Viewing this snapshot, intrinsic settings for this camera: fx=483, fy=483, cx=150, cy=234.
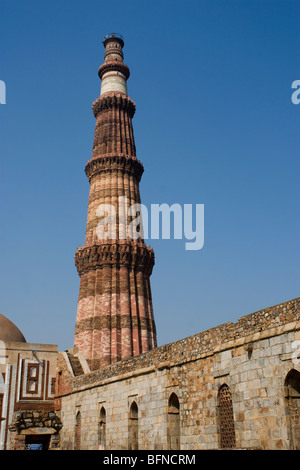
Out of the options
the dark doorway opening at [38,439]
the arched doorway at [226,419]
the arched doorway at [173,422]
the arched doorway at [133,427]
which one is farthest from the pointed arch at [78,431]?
the arched doorway at [226,419]

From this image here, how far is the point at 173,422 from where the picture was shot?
1221cm

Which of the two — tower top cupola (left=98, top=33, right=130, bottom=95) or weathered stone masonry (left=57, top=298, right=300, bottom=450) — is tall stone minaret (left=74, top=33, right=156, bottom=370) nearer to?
tower top cupola (left=98, top=33, right=130, bottom=95)

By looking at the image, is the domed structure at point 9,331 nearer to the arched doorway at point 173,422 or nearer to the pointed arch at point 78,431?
the pointed arch at point 78,431

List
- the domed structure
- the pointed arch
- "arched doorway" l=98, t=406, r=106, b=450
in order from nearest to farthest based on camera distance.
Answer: "arched doorway" l=98, t=406, r=106, b=450
the pointed arch
the domed structure

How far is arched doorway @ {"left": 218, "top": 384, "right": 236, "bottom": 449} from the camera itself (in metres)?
9.97

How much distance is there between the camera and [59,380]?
67.1 ft

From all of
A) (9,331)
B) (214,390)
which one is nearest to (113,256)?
(9,331)

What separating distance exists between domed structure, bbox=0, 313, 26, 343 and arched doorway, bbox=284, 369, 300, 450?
15.7m

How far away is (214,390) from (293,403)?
2.39 metres

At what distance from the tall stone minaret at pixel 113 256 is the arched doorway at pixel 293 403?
49.0 feet

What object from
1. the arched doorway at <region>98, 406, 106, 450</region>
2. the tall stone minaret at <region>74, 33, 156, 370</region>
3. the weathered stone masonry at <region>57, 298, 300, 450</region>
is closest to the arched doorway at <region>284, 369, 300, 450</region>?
the weathered stone masonry at <region>57, 298, 300, 450</region>

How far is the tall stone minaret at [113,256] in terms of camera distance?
2328 centimetres

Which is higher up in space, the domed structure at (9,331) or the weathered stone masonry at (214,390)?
the domed structure at (9,331)
